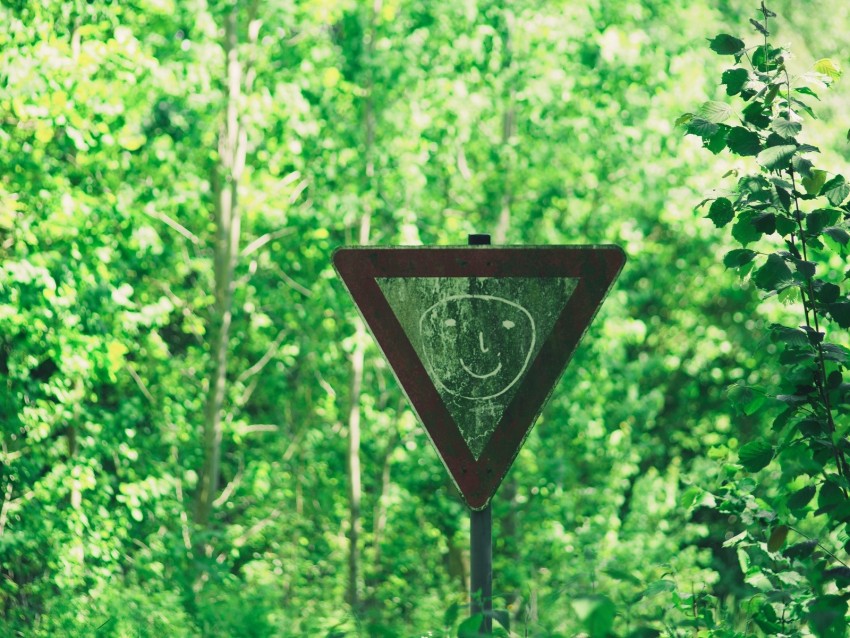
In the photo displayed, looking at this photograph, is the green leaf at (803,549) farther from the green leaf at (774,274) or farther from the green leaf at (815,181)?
the green leaf at (815,181)

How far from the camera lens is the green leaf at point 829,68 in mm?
2844

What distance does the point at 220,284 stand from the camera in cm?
931

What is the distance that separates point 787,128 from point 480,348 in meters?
1.11

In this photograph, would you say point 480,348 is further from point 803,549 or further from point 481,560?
point 803,549

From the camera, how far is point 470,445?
264 centimetres

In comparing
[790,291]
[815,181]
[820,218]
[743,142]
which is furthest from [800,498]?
[743,142]

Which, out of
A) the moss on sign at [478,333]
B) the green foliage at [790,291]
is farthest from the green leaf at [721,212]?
the moss on sign at [478,333]

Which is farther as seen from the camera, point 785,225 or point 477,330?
point 785,225

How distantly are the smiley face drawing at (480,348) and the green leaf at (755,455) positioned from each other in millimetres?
694

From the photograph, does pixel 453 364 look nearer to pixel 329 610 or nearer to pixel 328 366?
pixel 329 610

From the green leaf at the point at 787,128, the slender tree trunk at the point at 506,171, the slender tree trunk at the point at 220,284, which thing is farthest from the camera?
the slender tree trunk at the point at 506,171

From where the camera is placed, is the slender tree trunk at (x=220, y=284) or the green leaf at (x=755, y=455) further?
the slender tree trunk at (x=220, y=284)

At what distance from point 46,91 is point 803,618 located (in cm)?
560

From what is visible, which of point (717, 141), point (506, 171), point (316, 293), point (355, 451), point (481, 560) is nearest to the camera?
point (481, 560)
